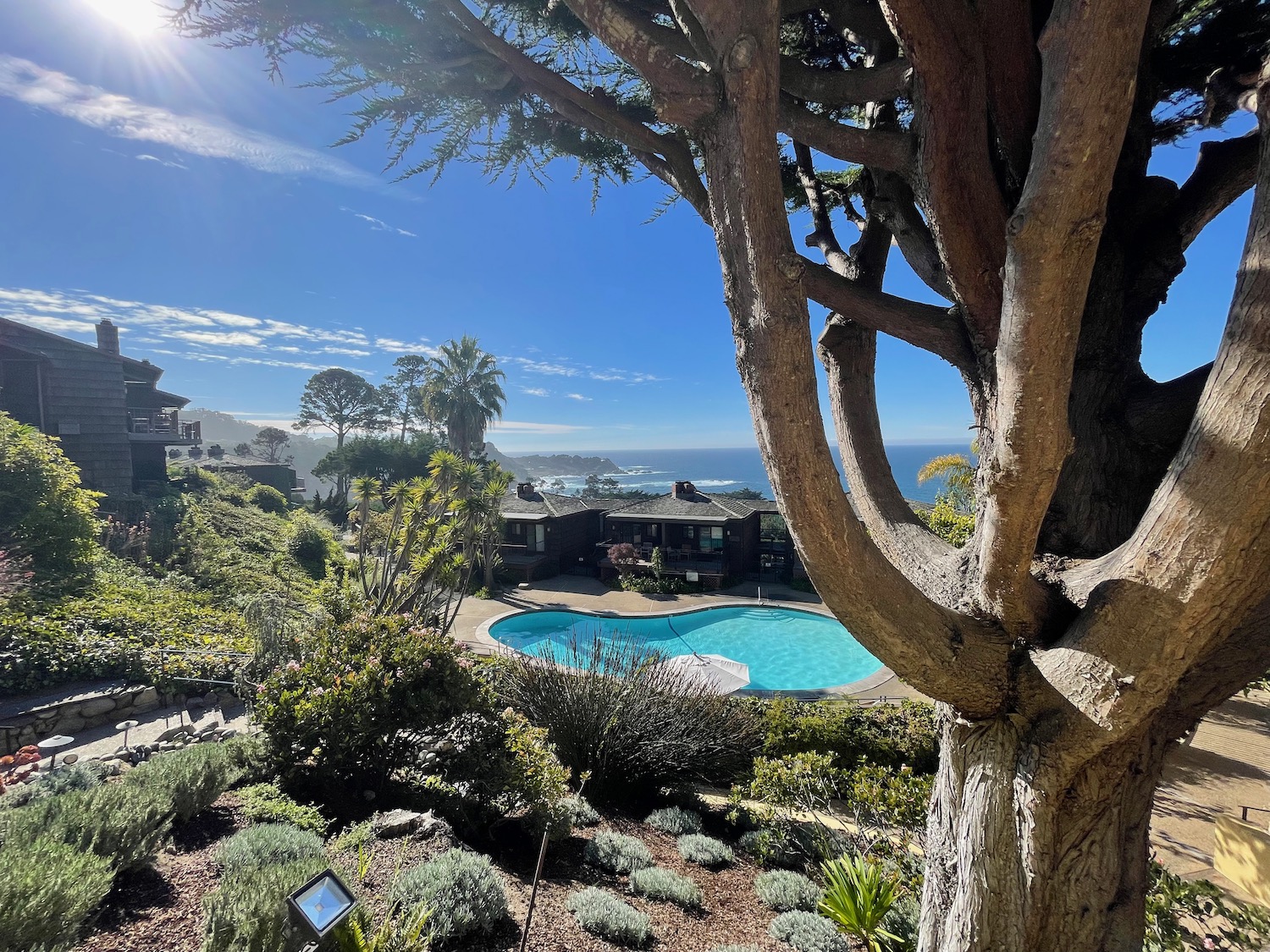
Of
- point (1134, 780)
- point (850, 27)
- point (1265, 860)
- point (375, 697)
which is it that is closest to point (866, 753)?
point (1265, 860)

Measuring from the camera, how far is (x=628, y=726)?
604cm

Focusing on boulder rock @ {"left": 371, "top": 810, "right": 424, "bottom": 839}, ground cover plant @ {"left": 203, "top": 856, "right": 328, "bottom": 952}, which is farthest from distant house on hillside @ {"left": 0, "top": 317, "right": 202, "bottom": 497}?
ground cover plant @ {"left": 203, "top": 856, "right": 328, "bottom": 952}

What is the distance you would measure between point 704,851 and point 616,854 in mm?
861

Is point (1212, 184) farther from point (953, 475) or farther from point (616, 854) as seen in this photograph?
point (953, 475)

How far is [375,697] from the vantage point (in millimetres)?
4965

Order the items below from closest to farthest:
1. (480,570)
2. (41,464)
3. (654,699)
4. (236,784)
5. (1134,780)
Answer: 1. (1134,780)
2. (236,784)
3. (654,699)
4. (41,464)
5. (480,570)

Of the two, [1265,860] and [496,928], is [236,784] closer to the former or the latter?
[496,928]

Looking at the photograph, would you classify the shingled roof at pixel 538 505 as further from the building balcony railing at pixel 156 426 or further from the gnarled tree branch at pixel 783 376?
the gnarled tree branch at pixel 783 376

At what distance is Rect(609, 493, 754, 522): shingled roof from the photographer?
70.0 ft

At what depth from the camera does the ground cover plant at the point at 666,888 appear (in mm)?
3939

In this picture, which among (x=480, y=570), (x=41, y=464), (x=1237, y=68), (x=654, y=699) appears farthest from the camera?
(x=480, y=570)

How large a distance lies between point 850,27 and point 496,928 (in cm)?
604

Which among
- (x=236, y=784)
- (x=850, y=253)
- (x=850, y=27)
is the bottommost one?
(x=236, y=784)

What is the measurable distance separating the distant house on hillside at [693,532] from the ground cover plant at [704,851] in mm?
14845
